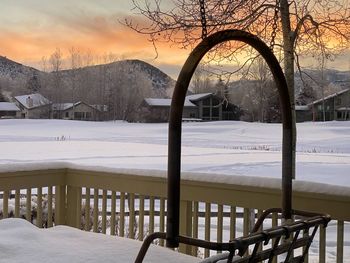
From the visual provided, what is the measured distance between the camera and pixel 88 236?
2.01 m

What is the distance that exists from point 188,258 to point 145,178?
1249 millimetres

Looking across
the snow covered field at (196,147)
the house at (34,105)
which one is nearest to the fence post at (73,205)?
the snow covered field at (196,147)

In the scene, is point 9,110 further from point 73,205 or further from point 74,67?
point 73,205

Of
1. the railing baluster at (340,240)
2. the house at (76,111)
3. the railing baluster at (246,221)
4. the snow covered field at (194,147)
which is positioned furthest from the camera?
the house at (76,111)

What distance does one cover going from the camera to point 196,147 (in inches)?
755

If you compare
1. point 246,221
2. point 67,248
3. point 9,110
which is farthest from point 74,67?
point 67,248

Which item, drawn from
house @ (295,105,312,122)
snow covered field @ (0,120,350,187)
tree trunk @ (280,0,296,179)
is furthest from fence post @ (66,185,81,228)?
house @ (295,105,312,122)

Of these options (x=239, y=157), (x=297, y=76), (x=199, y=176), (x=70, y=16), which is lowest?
(x=239, y=157)

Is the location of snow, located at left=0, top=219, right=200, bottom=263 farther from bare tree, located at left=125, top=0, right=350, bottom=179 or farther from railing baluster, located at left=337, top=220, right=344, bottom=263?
bare tree, located at left=125, top=0, right=350, bottom=179

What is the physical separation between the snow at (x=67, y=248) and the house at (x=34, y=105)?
3203 cm

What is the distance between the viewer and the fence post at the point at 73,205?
3.38 metres

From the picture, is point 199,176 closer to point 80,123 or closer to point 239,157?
point 239,157

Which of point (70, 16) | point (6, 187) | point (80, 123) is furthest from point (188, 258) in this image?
point (80, 123)

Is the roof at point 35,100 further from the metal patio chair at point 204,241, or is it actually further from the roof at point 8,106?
the metal patio chair at point 204,241
